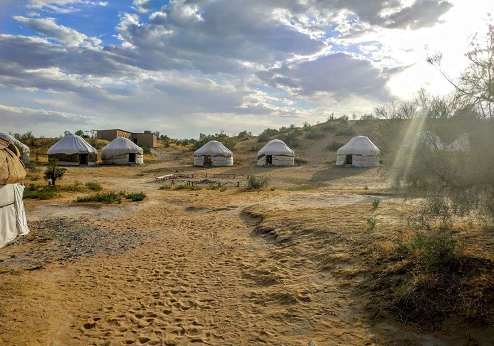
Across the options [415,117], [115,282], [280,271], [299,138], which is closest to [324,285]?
[280,271]

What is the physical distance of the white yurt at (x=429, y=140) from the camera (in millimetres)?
4227

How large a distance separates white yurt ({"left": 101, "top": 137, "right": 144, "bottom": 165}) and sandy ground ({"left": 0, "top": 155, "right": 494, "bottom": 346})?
19358 mm

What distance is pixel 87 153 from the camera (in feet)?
88.9

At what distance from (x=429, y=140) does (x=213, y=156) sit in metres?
23.8

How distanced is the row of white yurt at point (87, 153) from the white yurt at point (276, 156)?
33.9 ft

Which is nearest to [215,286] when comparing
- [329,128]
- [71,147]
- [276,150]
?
[276,150]

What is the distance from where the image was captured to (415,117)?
4.62m

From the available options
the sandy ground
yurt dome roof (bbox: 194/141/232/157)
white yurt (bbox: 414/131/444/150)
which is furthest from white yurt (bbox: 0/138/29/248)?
yurt dome roof (bbox: 194/141/232/157)

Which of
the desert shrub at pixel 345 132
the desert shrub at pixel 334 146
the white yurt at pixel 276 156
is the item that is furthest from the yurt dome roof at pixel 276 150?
the desert shrub at pixel 345 132

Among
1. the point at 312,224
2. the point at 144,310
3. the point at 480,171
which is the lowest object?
the point at 144,310

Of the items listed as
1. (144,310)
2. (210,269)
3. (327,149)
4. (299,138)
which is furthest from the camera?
(299,138)

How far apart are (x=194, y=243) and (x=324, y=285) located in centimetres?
333

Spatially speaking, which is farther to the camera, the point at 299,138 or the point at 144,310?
the point at 299,138

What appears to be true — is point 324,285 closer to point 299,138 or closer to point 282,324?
point 282,324
